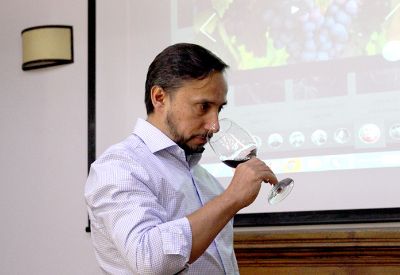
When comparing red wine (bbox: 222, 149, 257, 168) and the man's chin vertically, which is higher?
the man's chin

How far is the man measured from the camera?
1.42m

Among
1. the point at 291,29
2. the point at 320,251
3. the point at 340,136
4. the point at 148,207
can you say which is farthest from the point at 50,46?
the point at 148,207

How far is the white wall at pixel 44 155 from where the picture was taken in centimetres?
373

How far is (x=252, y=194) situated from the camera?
1479mm

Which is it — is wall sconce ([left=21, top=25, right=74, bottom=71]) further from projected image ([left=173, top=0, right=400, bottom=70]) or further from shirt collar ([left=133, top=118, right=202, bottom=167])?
shirt collar ([left=133, top=118, right=202, bottom=167])

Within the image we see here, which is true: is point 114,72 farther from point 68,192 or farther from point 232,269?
point 232,269

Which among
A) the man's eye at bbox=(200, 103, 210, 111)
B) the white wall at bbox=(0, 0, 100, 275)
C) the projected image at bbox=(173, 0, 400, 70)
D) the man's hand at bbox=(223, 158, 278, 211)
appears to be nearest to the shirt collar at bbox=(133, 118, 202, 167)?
the man's eye at bbox=(200, 103, 210, 111)

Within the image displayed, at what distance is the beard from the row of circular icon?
150 centimetres

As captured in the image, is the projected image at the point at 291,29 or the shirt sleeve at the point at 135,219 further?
the projected image at the point at 291,29

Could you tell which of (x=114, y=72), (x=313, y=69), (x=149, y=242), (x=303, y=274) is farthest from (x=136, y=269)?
(x=114, y=72)

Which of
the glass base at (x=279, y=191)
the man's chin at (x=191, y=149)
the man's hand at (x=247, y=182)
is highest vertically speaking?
the man's chin at (x=191, y=149)

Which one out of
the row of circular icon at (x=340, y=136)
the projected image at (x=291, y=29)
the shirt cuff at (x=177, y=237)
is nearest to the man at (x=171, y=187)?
the shirt cuff at (x=177, y=237)

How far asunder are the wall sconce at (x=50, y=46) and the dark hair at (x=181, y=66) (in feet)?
7.02

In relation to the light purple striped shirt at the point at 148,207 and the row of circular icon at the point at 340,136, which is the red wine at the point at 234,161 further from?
the row of circular icon at the point at 340,136
